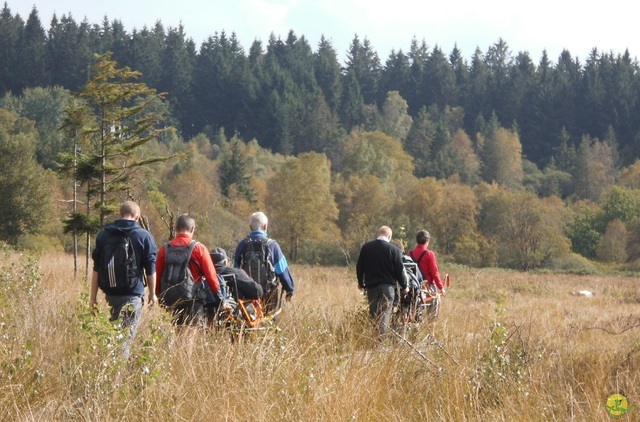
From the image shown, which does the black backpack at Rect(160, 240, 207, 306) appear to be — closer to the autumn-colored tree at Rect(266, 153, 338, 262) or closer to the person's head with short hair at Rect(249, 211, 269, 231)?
the person's head with short hair at Rect(249, 211, 269, 231)

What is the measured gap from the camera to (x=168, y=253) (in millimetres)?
7258

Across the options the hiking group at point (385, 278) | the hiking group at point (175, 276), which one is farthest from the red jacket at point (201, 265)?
the hiking group at point (385, 278)

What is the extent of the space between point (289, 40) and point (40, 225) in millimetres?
136160

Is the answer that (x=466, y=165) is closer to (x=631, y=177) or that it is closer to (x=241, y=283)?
(x=631, y=177)

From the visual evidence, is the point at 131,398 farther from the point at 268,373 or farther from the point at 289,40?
the point at 289,40

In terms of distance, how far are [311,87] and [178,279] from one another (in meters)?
140

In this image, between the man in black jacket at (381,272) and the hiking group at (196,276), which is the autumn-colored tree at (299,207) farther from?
the hiking group at (196,276)

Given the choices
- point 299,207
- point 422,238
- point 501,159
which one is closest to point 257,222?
point 422,238

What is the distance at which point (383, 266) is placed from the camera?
343 inches

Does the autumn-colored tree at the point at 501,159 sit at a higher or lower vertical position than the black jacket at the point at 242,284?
higher

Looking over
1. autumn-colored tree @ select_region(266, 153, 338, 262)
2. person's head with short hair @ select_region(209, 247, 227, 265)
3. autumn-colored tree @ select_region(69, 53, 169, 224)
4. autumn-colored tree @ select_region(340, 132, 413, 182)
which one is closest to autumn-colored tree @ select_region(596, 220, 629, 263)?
autumn-colored tree @ select_region(266, 153, 338, 262)

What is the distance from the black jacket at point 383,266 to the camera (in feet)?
28.6

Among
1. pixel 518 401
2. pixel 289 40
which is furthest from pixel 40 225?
pixel 289 40

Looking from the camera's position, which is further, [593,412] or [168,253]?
[168,253]
